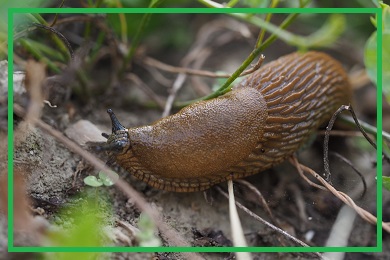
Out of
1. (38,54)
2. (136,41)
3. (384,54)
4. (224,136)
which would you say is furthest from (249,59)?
(38,54)

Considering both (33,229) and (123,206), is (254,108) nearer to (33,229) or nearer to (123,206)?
(123,206)

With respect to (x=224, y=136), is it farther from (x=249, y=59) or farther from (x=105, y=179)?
(x=105, y=179)

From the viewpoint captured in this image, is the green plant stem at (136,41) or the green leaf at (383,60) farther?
the green plant stem at (136,41)

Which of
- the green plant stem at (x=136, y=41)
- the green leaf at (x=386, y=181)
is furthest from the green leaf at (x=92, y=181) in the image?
the green leaf at (x=386, y=181)

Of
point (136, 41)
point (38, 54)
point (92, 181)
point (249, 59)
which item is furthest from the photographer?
point (136, 41)

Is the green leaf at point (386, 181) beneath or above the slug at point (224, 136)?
beneath

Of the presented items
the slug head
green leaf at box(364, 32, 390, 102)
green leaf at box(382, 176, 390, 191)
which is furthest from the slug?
green leaf at box(382, 176, 390, 191)

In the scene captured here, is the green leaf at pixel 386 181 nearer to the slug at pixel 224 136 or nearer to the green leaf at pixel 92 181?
the slug at pixel 224 136
